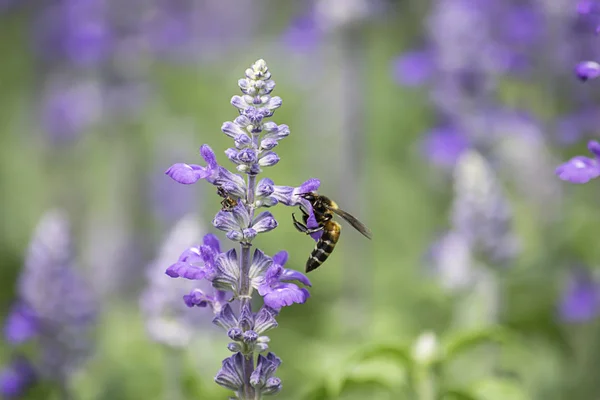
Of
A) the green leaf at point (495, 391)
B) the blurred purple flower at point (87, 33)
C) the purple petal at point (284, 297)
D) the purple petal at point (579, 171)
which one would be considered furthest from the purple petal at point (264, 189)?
the blurred purple flower at point (87, 33)

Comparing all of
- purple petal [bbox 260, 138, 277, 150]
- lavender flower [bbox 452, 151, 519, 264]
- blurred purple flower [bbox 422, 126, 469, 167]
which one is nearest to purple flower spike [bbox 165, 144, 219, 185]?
purple petal [bbox 260, 138, 277, 150]

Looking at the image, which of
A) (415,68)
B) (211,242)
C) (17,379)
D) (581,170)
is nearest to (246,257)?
(211,242)

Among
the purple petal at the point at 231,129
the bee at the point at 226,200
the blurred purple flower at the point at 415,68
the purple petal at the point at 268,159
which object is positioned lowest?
the bee at the point at 226,200

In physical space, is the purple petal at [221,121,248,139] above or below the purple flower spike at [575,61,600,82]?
below

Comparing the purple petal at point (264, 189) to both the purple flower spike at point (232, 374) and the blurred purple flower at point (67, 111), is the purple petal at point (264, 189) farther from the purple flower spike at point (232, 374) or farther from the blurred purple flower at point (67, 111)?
the blurred purple flower at point (67, 111)

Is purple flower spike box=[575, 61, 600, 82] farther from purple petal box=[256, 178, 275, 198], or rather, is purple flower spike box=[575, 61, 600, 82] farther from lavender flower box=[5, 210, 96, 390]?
lavender flower box=[5, 210, 96, 390]

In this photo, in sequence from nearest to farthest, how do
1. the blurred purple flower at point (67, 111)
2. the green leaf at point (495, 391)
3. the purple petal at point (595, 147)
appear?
1. the purple petal at point (595, 147)
2. the green leaf at point (495, 391)
3. the blurred purple flower at point (67, 111)

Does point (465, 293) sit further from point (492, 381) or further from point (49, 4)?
point (49, 4)
